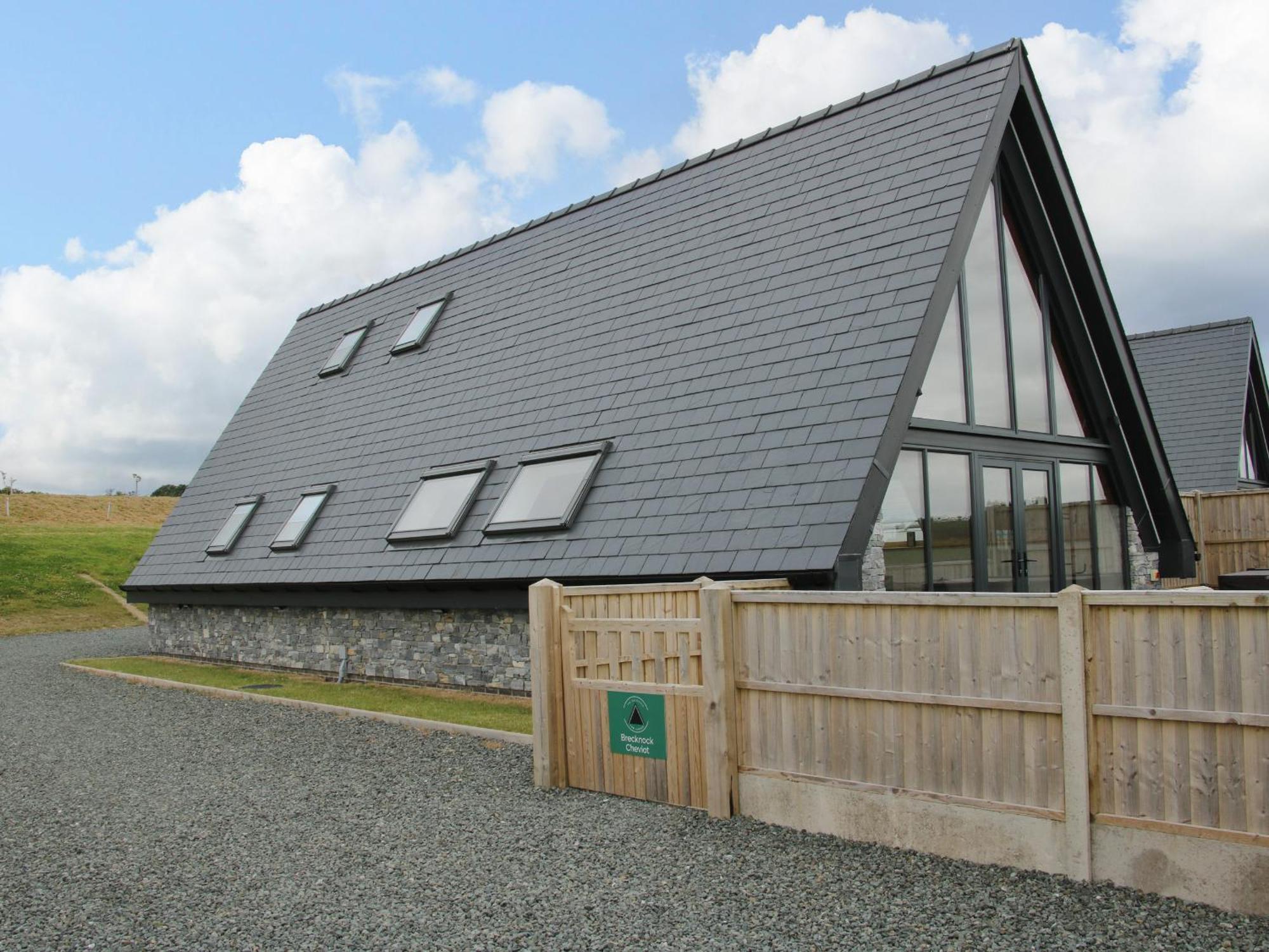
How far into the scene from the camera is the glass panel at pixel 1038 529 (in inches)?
447

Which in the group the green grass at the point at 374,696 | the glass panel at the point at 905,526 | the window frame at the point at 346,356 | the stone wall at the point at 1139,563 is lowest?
the green grass at the point at 374,696

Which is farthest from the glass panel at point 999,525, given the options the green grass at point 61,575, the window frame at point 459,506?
the green grass at point 61,575

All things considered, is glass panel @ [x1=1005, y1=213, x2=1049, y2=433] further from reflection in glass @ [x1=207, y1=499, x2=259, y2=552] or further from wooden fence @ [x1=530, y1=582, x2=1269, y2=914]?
reflection in glass @ [x1=207, y1=499, x2=259, y2=552]

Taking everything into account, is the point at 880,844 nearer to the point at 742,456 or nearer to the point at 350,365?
the point at 742,456

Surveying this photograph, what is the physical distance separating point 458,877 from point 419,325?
13.3 m

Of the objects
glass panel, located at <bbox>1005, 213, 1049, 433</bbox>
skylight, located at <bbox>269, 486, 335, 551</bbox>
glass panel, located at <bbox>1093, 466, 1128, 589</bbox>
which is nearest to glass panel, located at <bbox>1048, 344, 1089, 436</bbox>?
glass panel, located at <bbox>1005, 213, 1049, 433</bbox>

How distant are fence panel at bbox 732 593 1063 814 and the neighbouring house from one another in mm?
2119

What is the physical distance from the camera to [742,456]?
32.9ft

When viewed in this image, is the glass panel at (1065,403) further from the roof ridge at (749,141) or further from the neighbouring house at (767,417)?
the roof ridge at (749,141)

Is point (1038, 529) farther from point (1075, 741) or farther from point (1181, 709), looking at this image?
point (1181, 709)

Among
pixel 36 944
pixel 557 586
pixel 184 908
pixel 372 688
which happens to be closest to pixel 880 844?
pixel 557 586

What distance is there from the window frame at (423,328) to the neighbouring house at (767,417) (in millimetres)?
709

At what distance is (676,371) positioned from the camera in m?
11.7

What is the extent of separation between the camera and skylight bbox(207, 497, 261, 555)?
54.1 feet
